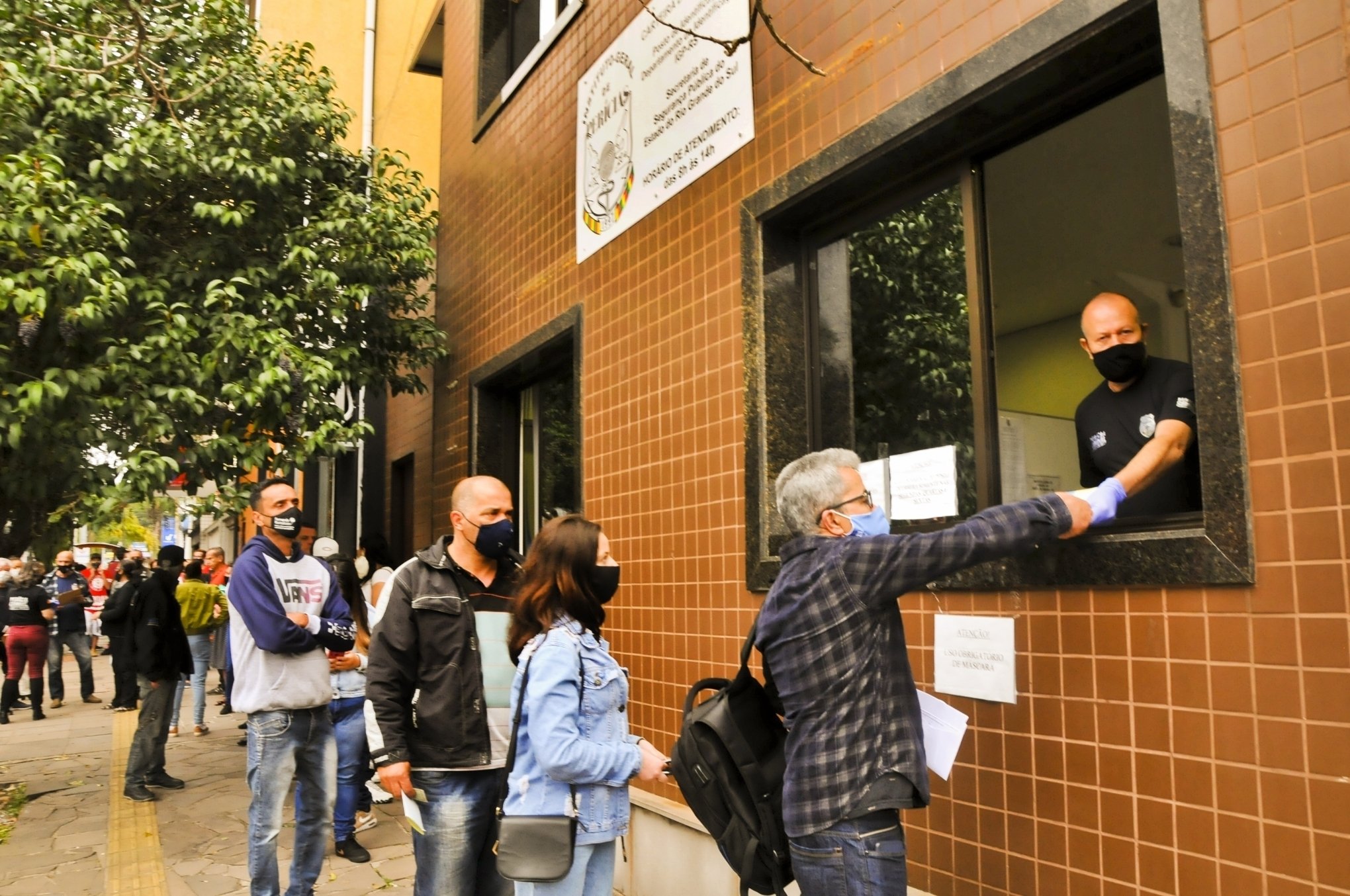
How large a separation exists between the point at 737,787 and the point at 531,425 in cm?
580

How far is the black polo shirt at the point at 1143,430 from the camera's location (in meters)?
3.23

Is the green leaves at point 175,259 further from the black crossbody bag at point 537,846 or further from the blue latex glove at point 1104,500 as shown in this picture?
the blue latex glove at point 1104,500

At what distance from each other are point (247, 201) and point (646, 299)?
4.02m

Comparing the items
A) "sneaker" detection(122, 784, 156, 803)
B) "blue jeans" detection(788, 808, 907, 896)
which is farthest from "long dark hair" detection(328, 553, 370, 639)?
"blue jeans" detection(788, 808, 907, 896)

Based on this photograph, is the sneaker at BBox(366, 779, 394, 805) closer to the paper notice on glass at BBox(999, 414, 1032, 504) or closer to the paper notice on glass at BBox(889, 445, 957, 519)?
the paper notice on glass at BBox(889, 445, 957, 519)

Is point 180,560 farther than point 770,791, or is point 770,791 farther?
point 180,560

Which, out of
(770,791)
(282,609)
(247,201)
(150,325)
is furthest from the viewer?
(247,201)

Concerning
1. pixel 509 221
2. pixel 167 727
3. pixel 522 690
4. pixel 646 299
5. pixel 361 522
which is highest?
pixel 509 221

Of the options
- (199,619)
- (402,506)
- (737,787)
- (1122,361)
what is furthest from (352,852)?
(402,506)

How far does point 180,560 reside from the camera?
33.3ft

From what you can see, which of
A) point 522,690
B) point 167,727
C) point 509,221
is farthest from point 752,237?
point 167,727

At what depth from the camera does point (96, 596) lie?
2556cm

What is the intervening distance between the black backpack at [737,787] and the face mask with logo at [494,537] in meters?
1.06

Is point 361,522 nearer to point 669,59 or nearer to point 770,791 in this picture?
point 669,59
